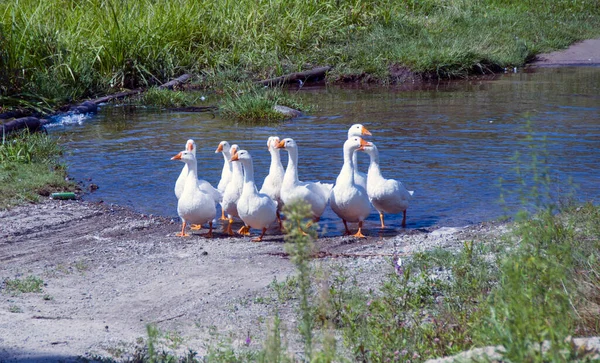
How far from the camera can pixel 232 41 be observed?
18234 millimetres

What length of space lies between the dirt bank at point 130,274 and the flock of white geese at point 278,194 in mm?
280

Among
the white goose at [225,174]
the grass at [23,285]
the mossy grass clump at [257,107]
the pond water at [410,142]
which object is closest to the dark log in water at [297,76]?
the pond water at [410,142]

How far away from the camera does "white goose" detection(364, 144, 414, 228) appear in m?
7.82

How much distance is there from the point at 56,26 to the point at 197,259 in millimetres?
11025

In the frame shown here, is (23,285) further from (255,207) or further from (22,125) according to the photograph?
(22,125)

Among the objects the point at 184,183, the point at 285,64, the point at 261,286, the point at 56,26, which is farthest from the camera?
the point at 285,64

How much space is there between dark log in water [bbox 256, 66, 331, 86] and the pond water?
1.73 feet

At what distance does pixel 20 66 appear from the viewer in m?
13.0

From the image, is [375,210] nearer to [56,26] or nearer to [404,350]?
[404,350]

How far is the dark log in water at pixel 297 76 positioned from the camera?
662 inches

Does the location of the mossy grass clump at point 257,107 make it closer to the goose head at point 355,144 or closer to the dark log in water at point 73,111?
the dark log in water at point 73,111

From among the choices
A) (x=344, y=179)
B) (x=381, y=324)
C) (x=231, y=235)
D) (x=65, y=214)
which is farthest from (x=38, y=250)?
(x=381, y=324)

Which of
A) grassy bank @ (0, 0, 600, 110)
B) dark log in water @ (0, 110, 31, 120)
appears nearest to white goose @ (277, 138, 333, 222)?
dark log in water @ (0, 110, 31, 120)

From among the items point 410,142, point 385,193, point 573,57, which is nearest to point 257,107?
point 410,142
